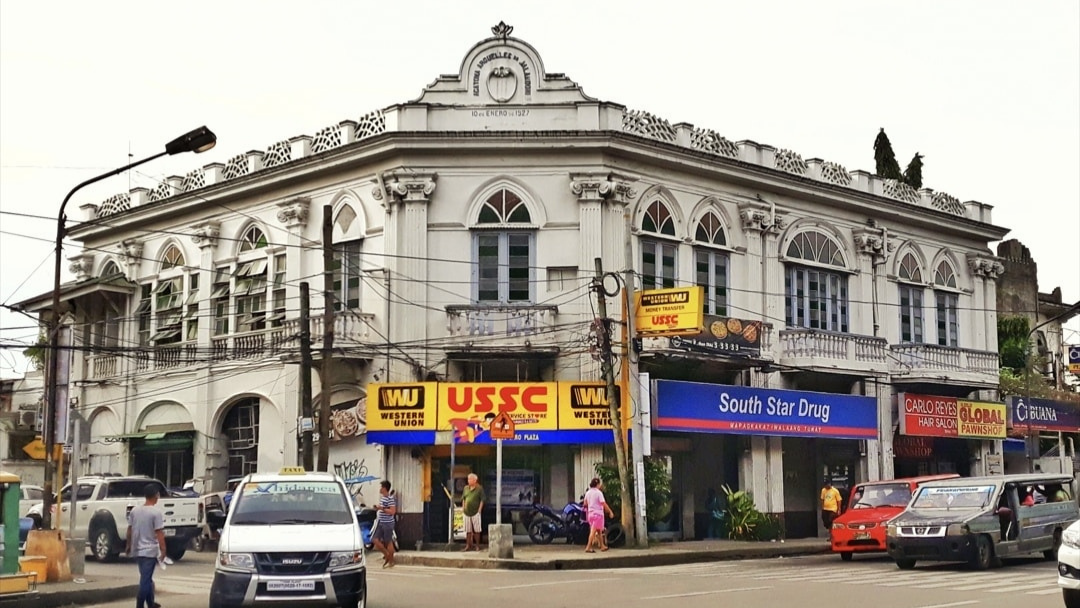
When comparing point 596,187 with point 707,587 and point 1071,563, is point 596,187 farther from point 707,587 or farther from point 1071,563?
point 1071,563

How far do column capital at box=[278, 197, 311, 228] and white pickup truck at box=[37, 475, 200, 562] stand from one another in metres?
8.64

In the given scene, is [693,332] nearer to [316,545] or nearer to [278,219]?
[278,219]

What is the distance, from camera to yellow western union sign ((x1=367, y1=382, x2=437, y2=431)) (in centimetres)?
3089

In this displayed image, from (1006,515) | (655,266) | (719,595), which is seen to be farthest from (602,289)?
(719,595)

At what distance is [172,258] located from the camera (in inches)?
1502

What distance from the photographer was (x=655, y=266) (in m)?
33.2

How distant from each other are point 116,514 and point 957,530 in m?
15.9

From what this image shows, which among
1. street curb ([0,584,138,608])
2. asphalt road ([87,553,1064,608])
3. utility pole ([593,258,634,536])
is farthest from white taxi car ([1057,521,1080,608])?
utility pole ([593,258,634,536])

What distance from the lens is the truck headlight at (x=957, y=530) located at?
22.4 m

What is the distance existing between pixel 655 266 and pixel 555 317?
125 inches

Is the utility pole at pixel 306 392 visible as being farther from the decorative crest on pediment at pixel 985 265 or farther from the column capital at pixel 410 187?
the decorative crest on pediment at pixel 985 265

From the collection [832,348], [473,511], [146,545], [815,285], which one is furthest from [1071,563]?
[815,285]

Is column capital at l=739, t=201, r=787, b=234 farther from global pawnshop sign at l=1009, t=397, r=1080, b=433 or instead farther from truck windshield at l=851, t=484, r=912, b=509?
global pawnshop sign at l=1009, t=397, r=1080, b=433

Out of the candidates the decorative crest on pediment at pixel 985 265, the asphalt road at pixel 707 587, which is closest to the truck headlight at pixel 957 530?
the asphalt road at pixel 707 587
